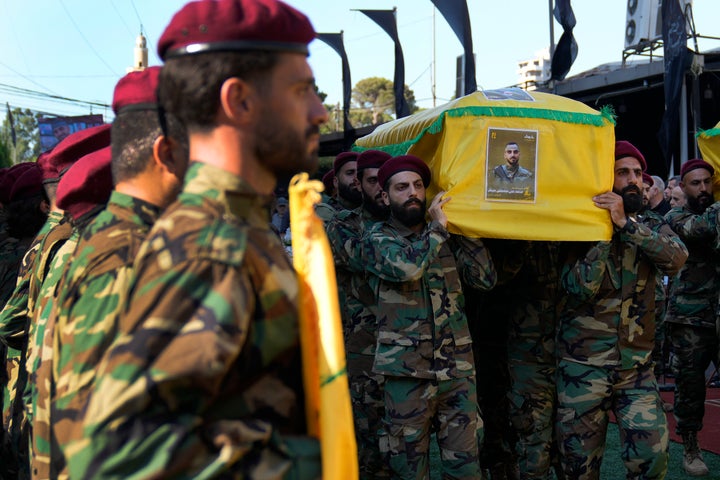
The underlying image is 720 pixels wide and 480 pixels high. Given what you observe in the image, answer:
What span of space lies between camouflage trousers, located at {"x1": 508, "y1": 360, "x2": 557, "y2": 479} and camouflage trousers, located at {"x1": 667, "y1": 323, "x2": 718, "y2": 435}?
4.46ft

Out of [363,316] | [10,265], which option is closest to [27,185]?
Answer: [10,265]

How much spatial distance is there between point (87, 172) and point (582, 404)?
326 cm

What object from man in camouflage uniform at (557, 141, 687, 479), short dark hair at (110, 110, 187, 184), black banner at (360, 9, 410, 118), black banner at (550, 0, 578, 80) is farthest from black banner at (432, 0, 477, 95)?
short dark hair at (110, 110, 187, 184)

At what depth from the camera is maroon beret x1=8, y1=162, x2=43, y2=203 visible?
5055mm

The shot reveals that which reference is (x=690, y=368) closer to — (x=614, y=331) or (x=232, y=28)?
(x=614, y=331)

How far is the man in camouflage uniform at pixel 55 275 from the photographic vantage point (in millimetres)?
2387

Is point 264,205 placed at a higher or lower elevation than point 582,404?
higher

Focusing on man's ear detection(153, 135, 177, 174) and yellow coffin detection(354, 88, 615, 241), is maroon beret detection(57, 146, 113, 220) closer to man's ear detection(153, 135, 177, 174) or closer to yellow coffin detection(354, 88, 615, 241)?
man's ear detection(153, 135, 177, 174)

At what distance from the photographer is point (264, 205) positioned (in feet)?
5.23

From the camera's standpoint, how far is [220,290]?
1349 millimetres

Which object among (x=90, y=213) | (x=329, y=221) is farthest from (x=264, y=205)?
(x=329, y=221)

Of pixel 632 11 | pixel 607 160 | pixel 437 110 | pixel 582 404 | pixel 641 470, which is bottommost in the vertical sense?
pixel 641 470

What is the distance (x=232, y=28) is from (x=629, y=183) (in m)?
3.78

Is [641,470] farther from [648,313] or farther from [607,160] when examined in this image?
[607,160]
